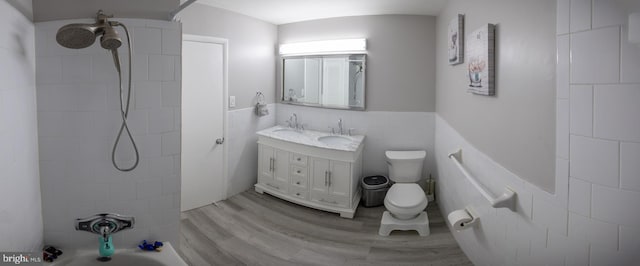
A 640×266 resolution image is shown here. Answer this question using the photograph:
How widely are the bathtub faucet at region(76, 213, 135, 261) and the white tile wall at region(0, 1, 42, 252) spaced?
0.65 feet

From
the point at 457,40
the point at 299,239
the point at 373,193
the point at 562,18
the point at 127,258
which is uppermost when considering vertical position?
the point at 457,40

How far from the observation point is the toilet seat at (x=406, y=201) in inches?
105

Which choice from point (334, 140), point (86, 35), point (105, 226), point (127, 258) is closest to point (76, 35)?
point (86, 35)

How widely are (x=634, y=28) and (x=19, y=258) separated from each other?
222 centimetres

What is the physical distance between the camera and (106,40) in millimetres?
1272

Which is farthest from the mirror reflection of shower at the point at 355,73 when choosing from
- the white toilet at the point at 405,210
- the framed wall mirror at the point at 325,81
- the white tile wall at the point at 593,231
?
the white tile wall at the point at 593,231

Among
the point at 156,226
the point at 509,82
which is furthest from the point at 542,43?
the point at 156,226

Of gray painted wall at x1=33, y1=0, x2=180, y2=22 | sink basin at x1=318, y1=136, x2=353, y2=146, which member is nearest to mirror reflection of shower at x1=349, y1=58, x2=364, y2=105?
sink basin at x1=318, y1=136, x2=353, y2=146

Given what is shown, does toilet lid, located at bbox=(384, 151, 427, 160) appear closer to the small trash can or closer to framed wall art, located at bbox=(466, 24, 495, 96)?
the small trash can

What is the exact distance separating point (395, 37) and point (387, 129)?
41.2 inches

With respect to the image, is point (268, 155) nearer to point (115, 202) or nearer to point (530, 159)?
point (115, 202)

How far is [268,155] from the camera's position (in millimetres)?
3541

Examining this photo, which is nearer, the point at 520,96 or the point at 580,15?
the point at 580,15

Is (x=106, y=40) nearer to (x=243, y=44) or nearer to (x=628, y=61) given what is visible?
(x=628, y=61)
